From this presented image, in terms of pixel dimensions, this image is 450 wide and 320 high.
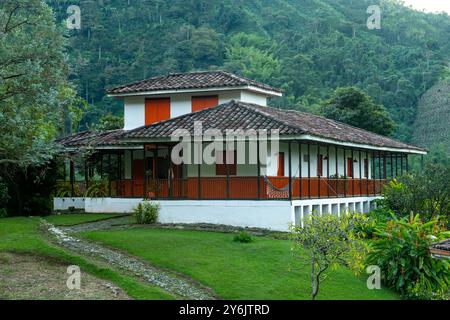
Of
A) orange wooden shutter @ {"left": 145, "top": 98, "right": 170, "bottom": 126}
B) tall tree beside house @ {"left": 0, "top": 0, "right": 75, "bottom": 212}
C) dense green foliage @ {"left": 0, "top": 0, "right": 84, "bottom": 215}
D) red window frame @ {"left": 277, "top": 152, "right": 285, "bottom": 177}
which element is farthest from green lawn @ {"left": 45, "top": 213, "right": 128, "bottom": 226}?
tall tree beside house @ {"left": 0, "top": 0, "right": 75, "bottom": 212}

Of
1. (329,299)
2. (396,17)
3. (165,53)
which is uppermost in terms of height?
(396,17)

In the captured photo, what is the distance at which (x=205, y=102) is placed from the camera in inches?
1437

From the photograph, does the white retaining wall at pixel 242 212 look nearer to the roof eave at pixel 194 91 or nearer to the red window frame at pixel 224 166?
the red window frame at pixel 224 166

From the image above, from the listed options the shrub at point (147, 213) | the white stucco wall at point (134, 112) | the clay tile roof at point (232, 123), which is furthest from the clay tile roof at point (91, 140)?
the shrub at point (147, 213)

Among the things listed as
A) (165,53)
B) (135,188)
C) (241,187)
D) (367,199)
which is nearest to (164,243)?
Answer: (241,187)

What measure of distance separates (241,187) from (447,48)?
260ft

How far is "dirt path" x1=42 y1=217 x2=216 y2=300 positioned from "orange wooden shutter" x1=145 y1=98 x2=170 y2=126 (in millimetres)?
11023

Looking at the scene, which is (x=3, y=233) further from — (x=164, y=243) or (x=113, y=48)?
(x=113, y=48)

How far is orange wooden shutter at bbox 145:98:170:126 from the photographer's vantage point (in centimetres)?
3724

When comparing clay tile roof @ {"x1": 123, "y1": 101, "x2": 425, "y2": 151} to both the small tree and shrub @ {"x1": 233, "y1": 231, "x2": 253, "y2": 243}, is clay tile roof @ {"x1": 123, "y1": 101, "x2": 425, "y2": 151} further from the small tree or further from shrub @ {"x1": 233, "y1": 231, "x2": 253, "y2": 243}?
the small tree

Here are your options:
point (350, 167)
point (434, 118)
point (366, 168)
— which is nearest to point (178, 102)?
point (350, 167)

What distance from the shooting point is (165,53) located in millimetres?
89375

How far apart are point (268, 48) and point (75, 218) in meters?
75.4

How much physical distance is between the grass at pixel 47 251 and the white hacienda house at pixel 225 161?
311 centimetres
